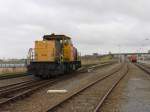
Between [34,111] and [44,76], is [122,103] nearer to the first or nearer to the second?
[34,111]

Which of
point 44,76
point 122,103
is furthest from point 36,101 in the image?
point 44,76

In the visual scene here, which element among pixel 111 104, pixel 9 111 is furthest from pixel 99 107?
pixel 9 111

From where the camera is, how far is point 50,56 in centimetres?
2664

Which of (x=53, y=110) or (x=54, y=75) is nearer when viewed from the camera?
(x=53, y=110)

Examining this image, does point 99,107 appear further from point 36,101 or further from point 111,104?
point 36,101

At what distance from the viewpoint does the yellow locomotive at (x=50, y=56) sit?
993 inches

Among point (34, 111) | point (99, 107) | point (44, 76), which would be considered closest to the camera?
point (34, 111)

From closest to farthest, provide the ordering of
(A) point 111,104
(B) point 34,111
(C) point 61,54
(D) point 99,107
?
1. (B) point 34,111
2. (D) point 99,107
3. (A) point 111,104
4. (C) point 61,54

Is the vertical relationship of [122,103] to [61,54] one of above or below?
below

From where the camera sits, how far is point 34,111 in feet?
35.5

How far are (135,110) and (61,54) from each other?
17.4m

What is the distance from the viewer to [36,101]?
13.4 meters

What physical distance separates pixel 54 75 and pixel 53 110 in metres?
15.9

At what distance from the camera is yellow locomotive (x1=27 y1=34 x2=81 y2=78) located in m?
25.2
